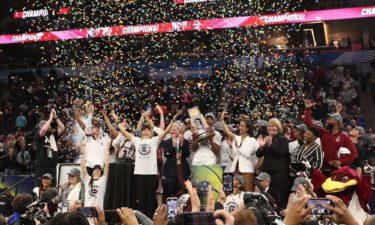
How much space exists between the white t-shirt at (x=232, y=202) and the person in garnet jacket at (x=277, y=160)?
759 millimetres

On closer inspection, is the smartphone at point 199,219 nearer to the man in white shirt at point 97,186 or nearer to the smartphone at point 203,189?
the smartphone at point 203,189

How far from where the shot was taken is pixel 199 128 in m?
9.04

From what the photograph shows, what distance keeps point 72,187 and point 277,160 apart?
363 cm

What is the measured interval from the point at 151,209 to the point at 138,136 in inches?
53.1

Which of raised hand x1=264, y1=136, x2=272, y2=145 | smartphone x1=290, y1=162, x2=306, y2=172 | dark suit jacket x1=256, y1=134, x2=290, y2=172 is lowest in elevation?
smartphone x1=290, y1=162, x2=306, y2=172

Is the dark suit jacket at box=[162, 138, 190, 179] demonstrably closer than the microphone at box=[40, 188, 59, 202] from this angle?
No

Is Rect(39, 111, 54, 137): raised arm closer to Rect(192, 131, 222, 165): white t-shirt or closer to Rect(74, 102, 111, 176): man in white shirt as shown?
Rect(74, 102, 111, 176): man in white shirt

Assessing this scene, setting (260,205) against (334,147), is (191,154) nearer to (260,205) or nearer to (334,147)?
(334,147)

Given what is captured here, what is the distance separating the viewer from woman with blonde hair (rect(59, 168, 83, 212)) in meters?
9.34

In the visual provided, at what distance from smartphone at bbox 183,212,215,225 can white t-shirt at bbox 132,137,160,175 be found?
6227mm

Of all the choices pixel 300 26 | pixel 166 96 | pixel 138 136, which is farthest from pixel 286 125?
pixel 300 26

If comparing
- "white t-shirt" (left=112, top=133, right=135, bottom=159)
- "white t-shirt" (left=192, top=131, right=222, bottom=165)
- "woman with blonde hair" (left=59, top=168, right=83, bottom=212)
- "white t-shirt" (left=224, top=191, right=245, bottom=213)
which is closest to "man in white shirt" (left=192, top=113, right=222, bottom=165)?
"white t-shirt" (left=192, top=131, right=222, bottom=165)

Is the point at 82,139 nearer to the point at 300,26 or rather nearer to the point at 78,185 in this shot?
the point at 78,185

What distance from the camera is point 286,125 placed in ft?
32.7
